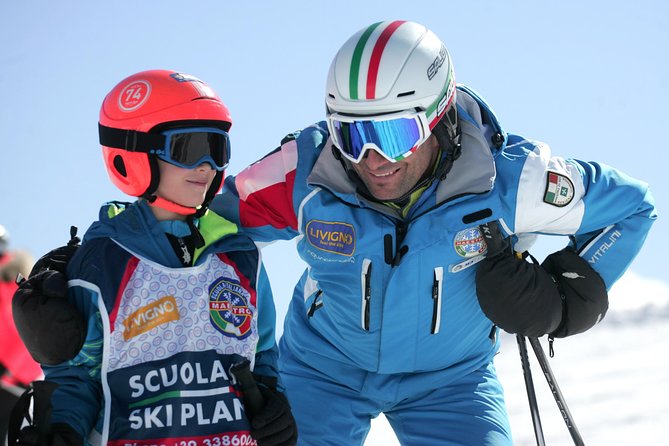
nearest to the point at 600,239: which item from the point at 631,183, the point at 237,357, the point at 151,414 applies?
the point at 631,183

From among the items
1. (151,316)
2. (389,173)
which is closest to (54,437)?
(151,316)

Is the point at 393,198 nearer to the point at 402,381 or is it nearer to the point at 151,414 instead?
the point at 402,381

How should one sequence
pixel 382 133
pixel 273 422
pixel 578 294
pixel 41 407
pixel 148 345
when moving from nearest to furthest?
pixel 41 407 → pixel 148 345 → pixel 273 422 → pixel 382 133 → pixel 578 294

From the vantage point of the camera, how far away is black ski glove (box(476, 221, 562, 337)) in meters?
5.45

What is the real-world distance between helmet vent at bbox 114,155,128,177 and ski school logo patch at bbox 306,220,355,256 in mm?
1121

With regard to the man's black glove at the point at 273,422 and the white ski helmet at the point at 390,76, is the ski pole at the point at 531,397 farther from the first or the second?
the man's black glove at the point at 273,422

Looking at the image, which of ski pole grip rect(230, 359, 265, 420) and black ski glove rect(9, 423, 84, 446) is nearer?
black ski glove rect(9, 423, 84, 446)

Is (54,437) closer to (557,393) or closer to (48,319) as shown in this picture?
(48,319)

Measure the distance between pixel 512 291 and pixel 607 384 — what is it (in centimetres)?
837

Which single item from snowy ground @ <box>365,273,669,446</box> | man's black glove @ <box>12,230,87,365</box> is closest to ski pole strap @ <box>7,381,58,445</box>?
man's black glove @ <box>12,230,87,365</box>

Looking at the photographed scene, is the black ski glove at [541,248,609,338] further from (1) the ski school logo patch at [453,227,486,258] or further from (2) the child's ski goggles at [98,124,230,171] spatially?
(2) the child's ski goggles at [98,124,230,171]

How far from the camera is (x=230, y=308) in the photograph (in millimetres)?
4703

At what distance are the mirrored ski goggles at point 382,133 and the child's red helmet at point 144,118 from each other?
2.35ft

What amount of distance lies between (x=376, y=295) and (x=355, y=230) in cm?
34
